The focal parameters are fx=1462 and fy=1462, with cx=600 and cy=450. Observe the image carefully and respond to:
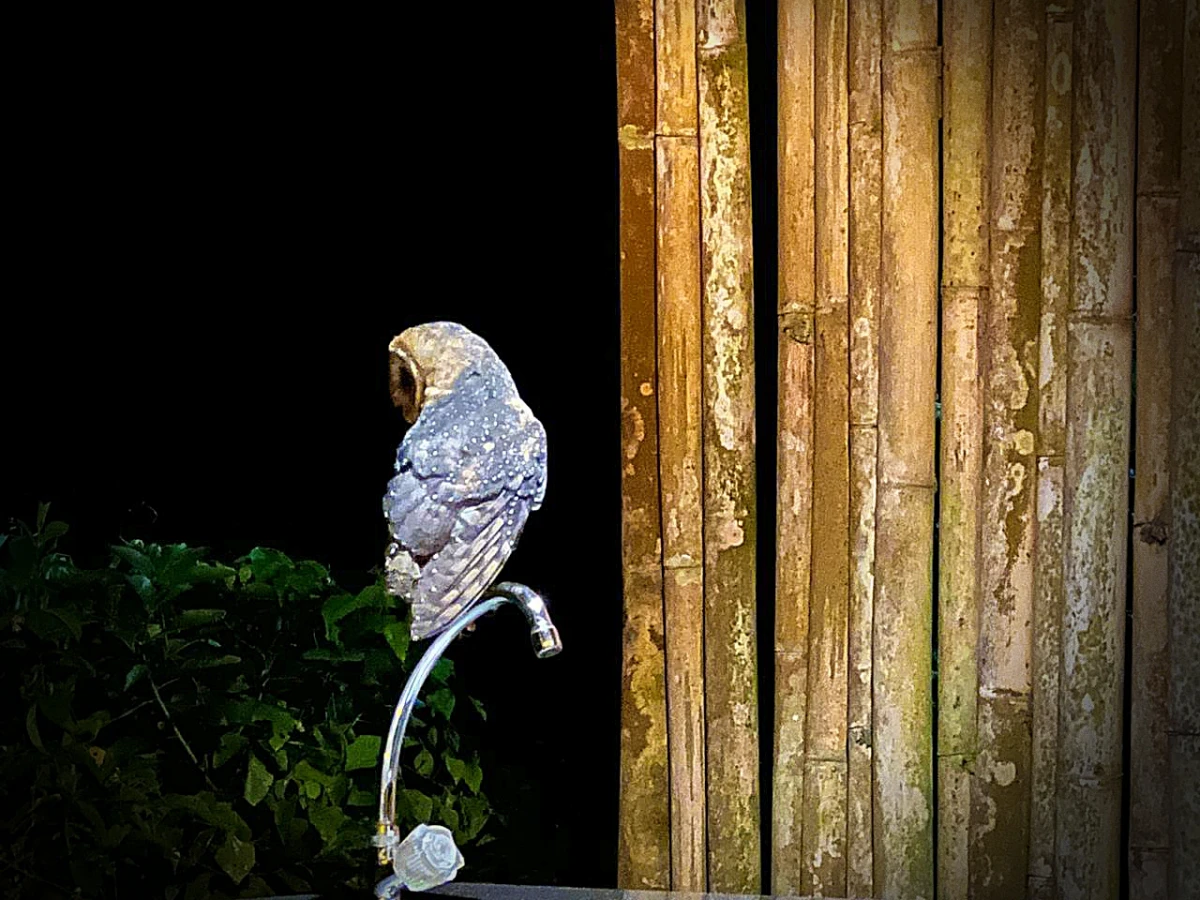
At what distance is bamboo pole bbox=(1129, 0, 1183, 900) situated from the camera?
158 centimetres

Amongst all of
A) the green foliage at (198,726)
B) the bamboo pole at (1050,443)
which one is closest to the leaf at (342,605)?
the green foliage at (198,726)

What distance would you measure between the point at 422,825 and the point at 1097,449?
2.75 ft

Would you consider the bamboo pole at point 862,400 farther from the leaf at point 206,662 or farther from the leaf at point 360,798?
the leaf at point 206,662

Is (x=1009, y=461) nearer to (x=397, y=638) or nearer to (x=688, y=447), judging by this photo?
(x=688, y=447)

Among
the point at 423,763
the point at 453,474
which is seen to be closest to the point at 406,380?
the point at 453,474

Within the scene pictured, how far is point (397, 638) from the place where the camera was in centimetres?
193

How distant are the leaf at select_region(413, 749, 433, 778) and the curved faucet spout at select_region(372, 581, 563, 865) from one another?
597mm

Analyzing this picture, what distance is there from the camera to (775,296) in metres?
1.78

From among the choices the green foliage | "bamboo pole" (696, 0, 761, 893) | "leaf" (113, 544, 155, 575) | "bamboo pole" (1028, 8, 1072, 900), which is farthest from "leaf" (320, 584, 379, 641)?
"bamboo pole" (1028, 8, 1072, 900)

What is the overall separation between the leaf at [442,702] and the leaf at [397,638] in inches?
2.7

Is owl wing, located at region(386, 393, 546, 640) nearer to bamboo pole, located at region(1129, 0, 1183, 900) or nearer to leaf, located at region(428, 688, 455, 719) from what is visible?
leaf, located at region(428, 688, 455, 719)

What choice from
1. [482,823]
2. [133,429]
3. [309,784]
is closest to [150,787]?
[309,784]

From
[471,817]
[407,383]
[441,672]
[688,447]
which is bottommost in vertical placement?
[471,817]

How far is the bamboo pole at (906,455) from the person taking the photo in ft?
5.42
